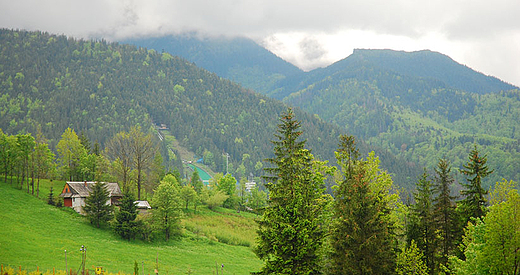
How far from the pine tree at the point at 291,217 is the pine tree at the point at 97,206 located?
3753cm

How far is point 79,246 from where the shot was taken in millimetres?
48625

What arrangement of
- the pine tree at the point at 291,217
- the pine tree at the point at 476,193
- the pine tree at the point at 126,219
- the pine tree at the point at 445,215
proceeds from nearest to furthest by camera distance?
the pine tree at the point at 291,217 → the pine tree at the point at 476,193 → the pine tree at the point at 445,215 → the pine tree at the point at 126,219

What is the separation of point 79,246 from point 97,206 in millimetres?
12491

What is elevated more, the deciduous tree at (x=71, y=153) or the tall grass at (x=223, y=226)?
the deciduous tree at (x=71, y=153)

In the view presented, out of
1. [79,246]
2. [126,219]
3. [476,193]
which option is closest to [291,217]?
[476,193]

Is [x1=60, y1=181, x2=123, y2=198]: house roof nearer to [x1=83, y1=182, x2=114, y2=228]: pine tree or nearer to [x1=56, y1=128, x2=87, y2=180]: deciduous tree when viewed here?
[x1=83, y1=182, x2=114, y2=228]: pine tree

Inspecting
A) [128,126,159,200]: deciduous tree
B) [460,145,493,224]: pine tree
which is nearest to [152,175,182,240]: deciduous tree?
[128,126,159,200]: deciduous tree

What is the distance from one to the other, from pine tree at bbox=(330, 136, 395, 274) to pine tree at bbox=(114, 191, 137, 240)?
36954 mm

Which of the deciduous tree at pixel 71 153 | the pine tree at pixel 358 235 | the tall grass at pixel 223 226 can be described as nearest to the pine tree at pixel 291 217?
the pine tree at pixel 358 235

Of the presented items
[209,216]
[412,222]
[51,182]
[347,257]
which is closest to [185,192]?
[209,216]

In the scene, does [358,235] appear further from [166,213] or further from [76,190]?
[76,190]

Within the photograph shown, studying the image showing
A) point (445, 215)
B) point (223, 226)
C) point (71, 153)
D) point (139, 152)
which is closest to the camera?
point (445, 215)

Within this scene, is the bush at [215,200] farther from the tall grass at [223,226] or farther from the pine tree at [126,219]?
the pine tree at [126,219]

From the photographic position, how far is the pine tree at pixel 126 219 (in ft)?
191
